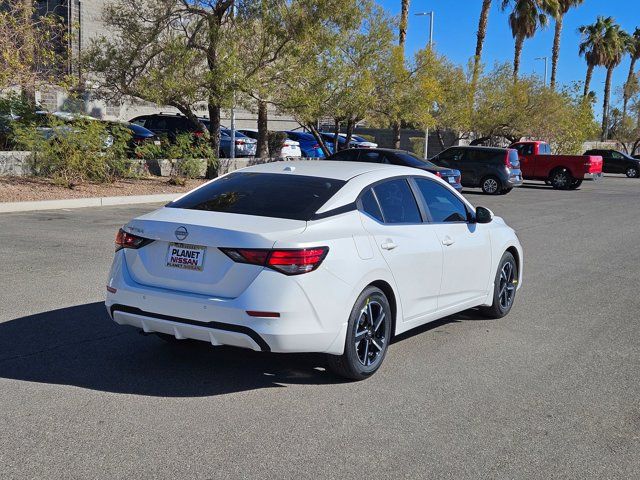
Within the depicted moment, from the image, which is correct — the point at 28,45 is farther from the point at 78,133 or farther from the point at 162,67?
the point at 162,67

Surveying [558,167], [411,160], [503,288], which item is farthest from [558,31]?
[503,288]

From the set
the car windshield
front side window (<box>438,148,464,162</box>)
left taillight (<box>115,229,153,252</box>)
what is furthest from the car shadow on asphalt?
front side window (<box>438,148,464,162</box>)

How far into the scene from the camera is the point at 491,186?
Result: 26500 millimetres

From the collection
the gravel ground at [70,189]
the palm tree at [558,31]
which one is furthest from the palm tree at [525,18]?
the gravel ground at [70,189]

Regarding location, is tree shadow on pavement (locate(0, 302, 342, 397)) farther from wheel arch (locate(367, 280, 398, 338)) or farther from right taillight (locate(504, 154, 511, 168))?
right taillight (locate(504, 154, 511, 168))

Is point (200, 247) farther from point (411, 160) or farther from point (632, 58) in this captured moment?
point (632, 58)

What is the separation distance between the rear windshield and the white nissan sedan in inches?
0.6

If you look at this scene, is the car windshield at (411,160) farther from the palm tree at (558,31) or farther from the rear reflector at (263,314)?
the palm tree at (558,31)

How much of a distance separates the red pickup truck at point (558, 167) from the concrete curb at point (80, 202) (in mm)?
18092

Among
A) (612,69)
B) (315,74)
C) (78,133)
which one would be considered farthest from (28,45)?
(612,69)

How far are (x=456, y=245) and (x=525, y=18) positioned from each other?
152 ft

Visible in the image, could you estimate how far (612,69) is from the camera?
73.2m

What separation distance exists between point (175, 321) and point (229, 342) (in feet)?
1.37

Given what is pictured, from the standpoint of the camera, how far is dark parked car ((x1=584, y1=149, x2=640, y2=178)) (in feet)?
149
